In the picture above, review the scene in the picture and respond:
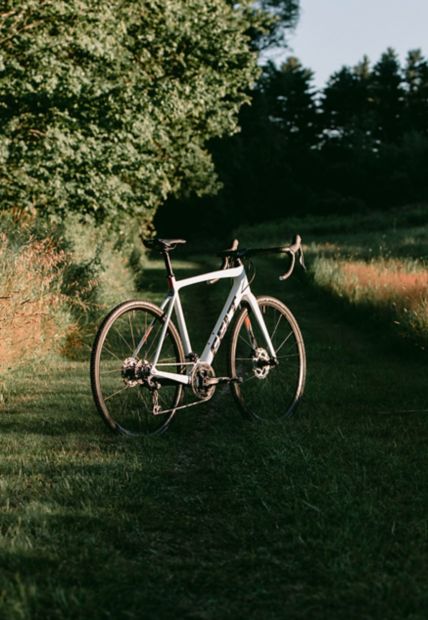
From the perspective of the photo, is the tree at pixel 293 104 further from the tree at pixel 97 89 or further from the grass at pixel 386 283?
the tree at pixel 97 89

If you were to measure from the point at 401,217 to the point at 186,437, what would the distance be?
39.2m

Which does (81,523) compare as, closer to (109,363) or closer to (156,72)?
(109,363)

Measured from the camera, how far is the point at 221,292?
18.4 meters

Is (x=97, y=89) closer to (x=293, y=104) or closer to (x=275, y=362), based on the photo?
(x=275, y=362)

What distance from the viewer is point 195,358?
19.7ft

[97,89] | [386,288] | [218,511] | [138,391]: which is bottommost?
[218,511]

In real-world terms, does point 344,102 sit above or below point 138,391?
above

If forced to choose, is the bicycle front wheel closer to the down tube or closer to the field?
the down tube

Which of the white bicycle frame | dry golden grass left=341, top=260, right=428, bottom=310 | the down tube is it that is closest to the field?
the white bicycle frame

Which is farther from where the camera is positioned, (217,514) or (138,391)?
(138,391)

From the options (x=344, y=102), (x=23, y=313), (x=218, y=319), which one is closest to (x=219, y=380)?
(x=218, y=319)

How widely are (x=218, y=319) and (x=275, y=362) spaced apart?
655 mm

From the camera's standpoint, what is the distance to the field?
10.3ft

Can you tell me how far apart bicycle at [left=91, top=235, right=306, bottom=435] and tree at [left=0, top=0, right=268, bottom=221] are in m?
7.13
